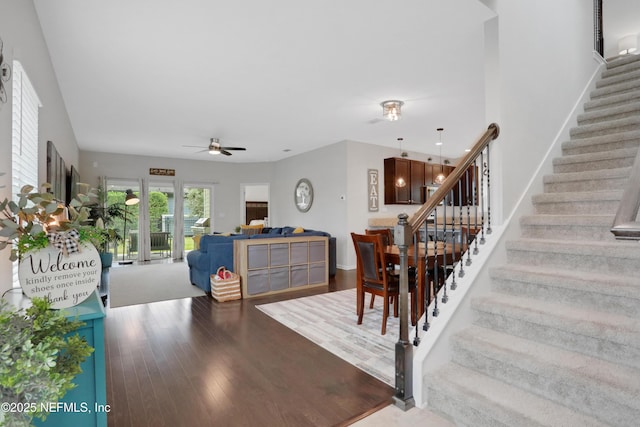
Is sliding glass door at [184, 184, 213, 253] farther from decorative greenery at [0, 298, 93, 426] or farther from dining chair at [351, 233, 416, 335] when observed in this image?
decorative greenery at [0, 298, 93, 426]

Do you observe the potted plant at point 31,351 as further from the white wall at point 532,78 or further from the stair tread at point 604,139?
the stair tread at point 604,139

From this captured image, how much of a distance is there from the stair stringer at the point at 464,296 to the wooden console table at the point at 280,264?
9.02ft

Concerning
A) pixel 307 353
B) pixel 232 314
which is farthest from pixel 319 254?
pixel 307 353

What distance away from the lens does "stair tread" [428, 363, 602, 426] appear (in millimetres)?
1579

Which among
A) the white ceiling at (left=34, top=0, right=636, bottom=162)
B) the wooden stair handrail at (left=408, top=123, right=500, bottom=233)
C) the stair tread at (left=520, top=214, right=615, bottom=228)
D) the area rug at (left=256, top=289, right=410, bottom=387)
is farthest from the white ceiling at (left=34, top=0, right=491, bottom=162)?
the area rug at (left=256, top=289, right=410, bottom=387)

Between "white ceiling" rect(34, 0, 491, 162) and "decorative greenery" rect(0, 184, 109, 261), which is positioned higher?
"white ceiling" rect(34, 0, 491, 162)

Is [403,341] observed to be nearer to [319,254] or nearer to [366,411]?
[366,411]

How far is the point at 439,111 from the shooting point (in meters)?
5.03

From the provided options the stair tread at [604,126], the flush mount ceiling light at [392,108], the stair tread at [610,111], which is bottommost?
the stair tread at [604,126]

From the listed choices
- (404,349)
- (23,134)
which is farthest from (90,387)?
(23,134)

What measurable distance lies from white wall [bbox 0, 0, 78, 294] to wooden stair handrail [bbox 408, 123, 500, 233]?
2.22m

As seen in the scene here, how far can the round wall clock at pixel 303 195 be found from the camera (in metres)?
7.98

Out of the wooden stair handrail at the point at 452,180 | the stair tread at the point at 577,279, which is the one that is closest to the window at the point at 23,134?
the wooden stair handrail at the point at 452,180

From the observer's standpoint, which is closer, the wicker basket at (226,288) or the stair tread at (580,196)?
the stair tread at (580,196)
